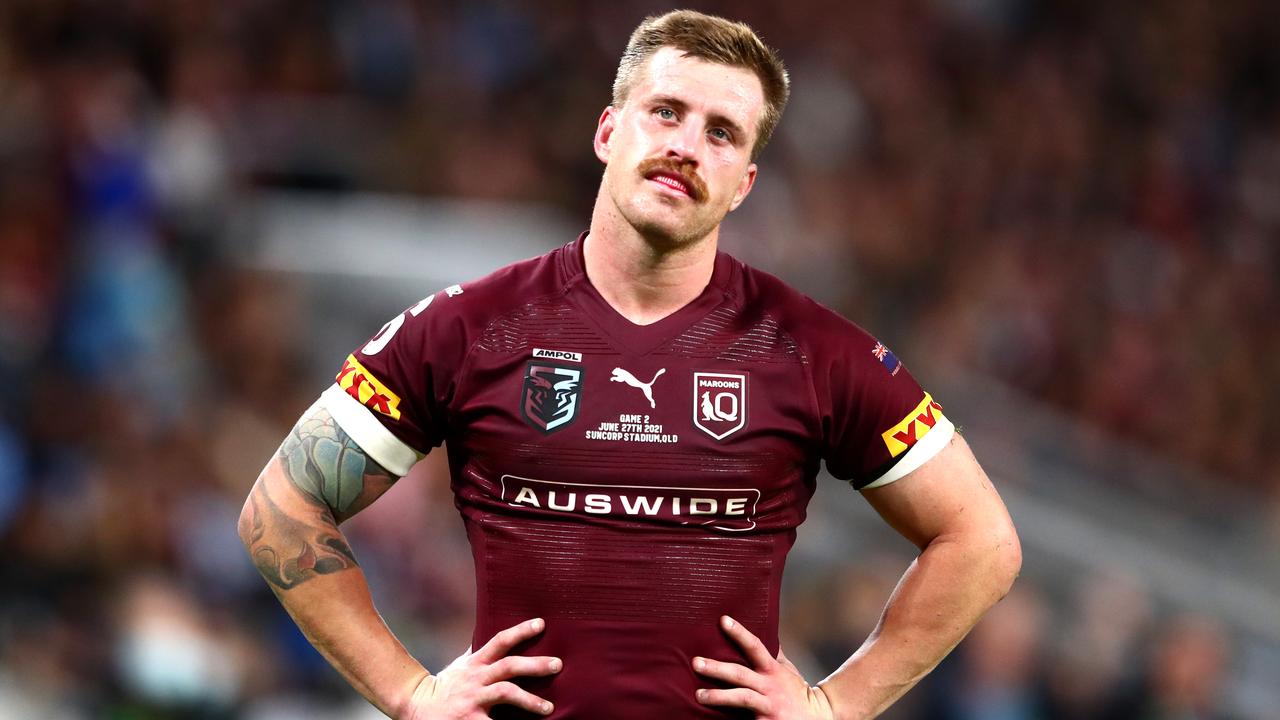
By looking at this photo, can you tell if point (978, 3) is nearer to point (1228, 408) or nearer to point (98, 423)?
point (1228, 408)

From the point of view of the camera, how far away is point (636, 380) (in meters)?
3.28

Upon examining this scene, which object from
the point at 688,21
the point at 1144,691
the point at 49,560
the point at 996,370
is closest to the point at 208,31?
the point at 49,560

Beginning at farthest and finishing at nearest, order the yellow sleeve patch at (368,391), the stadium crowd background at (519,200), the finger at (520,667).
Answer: the stadium crowd background at (519,200) < the yellow sleeve patch at (368,391) < the finger at (520,667)

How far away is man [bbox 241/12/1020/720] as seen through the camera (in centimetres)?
322

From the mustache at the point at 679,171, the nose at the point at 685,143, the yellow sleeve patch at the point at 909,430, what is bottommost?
the yellow sleeve patch at the point at 909,430

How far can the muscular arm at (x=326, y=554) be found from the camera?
3338 millimetres

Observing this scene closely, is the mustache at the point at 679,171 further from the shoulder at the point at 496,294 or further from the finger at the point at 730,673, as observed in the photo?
the finger at the point at 730,673

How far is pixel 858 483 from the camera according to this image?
344 centimetres

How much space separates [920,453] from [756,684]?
21.6 inches

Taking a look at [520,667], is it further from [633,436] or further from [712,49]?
[712,49]

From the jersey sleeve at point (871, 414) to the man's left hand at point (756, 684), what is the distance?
1.33 feet

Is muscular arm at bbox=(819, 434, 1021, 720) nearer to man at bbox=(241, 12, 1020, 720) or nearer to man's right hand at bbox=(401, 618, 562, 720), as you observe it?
man at bbox=(241, 12, 1020, 720)

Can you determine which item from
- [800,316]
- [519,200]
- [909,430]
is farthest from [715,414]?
[519,200]

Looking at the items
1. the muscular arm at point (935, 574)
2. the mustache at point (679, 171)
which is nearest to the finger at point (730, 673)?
the muscular arm at point (935, 574)
